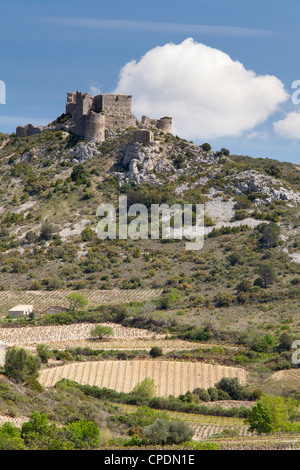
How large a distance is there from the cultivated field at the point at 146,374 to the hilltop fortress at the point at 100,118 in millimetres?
44580

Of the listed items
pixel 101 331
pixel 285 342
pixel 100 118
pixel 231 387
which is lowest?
pixel 231 387

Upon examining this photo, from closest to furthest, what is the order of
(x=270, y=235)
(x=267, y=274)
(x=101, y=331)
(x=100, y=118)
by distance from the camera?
1. (x=101, y=331)
2. (x=267, y=274)
3. (x=270, y=235)
4. (x=100, y=118)

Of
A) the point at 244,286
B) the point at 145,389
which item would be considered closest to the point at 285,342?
the point at 244,286

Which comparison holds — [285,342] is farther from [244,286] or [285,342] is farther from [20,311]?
[20,311]

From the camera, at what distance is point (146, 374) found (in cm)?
4759

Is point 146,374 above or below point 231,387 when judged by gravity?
above

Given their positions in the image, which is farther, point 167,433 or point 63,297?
point 63,297

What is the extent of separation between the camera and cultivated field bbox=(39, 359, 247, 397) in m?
45.2

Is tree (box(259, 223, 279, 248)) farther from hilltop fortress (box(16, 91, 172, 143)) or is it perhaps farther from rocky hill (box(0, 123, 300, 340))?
hilltop fortress (box(16, 91, 172, 143))

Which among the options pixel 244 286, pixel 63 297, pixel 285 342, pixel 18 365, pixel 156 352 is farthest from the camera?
pixel 63 297

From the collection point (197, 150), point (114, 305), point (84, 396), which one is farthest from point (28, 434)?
point (197, 150)

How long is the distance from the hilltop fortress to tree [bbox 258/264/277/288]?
2822cm

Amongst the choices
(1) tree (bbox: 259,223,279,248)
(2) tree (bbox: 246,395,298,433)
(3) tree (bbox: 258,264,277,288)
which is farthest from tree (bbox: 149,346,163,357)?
(1) tree (bbox: 259,223,279,248)

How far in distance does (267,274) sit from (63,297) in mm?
21000
